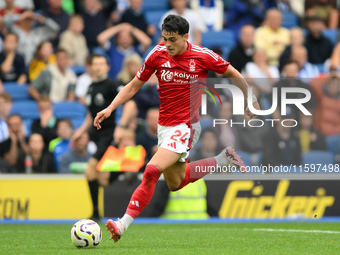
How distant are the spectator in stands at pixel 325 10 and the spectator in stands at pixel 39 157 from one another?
6846 mm

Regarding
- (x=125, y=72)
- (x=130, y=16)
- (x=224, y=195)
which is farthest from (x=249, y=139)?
(x=130, y=16)

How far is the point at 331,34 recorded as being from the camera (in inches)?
618

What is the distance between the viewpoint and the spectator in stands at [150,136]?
39.9 ft

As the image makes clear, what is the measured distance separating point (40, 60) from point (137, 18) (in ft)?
7.63

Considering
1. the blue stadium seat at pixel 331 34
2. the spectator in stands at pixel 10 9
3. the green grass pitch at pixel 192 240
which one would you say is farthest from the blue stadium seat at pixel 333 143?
the spectator in stands at pixel 10 9

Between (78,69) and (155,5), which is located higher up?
(155,5)

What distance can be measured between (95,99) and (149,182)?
3877mm

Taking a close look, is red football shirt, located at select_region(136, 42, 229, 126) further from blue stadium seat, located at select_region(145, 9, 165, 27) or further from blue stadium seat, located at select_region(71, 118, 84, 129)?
blue stadium seat, located at select_region(145, 9, 165, 27)

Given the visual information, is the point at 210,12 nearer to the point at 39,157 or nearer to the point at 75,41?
the point at 75,41

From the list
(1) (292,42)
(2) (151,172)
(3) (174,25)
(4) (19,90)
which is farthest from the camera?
(1) (292,42)

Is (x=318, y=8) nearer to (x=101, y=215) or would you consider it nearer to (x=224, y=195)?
(x=224, y=195)

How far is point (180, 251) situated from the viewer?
657 cm

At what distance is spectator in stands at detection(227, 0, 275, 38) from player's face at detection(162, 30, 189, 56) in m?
8.33

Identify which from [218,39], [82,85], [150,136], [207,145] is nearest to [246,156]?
[207,145]
